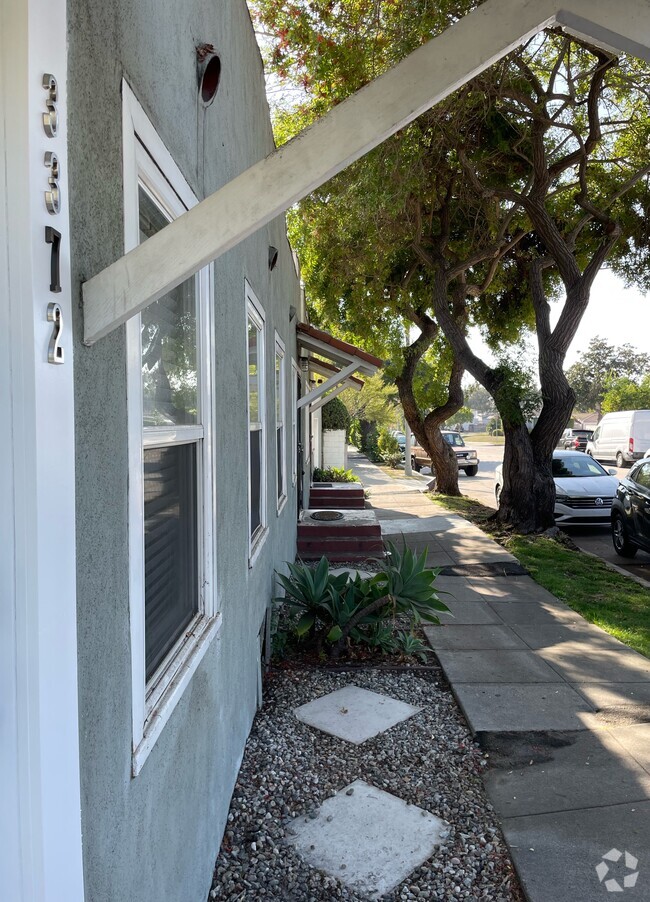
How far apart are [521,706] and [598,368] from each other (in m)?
79.9

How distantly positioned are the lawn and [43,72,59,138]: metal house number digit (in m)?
5.94

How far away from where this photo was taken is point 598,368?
254 feet

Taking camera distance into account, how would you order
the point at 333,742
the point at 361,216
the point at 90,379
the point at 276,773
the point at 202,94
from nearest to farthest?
1. the point at 90,379
2. the point at 202,94
3. the point at 276,773
4. the point at 333,742
5. the point at 361,216

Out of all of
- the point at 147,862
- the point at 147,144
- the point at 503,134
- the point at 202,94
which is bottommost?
the point at 147,862

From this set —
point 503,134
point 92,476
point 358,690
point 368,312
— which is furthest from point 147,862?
point 368,312

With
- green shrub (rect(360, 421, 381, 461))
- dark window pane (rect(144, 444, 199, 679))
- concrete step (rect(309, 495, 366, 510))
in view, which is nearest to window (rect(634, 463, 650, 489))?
concrete step (rect(309, 495, 366, 510))

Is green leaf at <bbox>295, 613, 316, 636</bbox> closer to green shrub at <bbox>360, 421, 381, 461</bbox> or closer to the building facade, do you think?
the building facade

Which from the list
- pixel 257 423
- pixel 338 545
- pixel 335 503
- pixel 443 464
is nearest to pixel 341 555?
pixel 338 545

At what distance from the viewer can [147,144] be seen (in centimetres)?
182

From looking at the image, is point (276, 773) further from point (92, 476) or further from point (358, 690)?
point (92, 476)

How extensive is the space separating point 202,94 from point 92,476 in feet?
6.40

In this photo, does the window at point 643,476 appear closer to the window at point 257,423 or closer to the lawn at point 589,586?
the lawn at point 589,586

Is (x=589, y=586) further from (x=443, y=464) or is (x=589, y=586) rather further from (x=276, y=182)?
(x=443, y=464)

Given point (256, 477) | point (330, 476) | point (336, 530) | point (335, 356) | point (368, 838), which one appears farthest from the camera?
point (330, 476)
